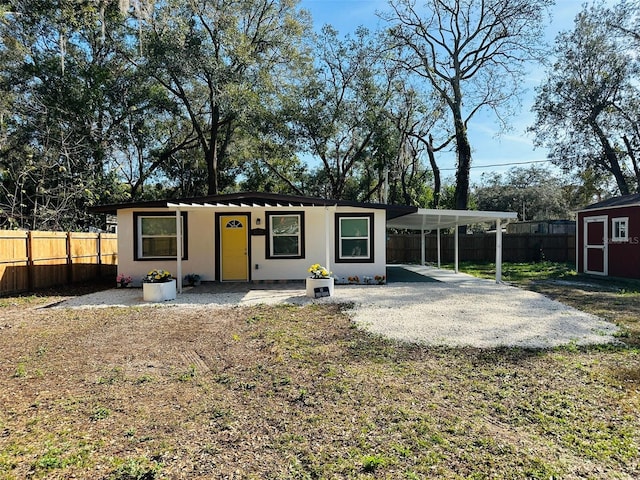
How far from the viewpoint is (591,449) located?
8.27ft

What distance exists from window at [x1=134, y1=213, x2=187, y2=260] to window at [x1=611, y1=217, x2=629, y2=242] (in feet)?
44.9

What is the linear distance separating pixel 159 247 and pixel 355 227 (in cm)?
538

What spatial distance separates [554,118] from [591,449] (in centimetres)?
Answer: 2020

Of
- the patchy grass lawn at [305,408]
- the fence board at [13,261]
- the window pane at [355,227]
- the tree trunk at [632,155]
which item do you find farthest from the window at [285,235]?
the tree trunk at [632,155]

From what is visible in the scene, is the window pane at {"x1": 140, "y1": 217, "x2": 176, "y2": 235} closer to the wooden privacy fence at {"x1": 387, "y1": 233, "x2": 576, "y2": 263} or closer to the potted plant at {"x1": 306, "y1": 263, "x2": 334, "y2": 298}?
the potted plant at {"x1": 306, "y1": 263, "x2": 334, "y2": 298}

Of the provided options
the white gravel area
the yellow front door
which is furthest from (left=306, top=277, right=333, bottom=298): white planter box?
the yellow front door

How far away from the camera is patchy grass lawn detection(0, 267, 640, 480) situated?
2363 millimetres

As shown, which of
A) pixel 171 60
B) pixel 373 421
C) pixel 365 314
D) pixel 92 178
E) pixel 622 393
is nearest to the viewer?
pixel 373 421

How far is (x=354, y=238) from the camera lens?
416 inches

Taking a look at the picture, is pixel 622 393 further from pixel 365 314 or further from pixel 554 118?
pixel 554 118

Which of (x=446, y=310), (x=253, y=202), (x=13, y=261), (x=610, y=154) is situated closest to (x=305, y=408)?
(x=446, y=310)

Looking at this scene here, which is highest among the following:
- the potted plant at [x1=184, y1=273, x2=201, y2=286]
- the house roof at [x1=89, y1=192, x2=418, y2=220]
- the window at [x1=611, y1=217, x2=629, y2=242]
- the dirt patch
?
the house roof at [x1=89, y1=192, x2=418, y2=220]

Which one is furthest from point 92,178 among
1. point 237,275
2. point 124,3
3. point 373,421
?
point 373,421

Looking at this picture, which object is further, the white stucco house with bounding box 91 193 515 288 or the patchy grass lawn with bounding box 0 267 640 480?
the white stucco house with bounding box 91 193 515 288
